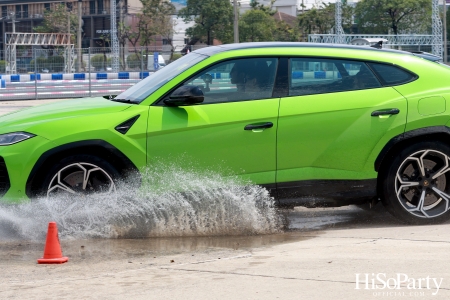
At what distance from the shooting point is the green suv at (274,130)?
20.6ft

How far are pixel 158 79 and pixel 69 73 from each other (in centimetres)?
3068

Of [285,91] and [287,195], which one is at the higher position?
[285,91]

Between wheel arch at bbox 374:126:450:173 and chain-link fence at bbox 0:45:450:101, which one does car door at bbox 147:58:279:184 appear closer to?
wheel arch at bbox 374:126:450:173

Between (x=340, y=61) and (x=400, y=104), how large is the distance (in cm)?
65

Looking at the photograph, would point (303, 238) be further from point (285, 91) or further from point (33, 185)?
point (33, 185)

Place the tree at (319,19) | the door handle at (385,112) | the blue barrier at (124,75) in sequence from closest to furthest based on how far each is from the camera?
the door handle at (385,112) < the blue barrier at (124,75) < the tree at (319,19)

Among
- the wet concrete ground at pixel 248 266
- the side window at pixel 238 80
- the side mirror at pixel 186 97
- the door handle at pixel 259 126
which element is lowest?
the wet concrete ground at pixel 248 266

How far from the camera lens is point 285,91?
6.63m

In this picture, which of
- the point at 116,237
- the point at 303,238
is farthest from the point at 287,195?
the point at 116,237

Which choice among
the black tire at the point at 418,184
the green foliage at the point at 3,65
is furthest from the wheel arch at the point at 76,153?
the green foliage at the point at 3,65

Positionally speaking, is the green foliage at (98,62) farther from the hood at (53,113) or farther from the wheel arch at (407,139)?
the wheel arch at (407,139)

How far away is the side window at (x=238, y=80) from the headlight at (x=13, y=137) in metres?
1.41

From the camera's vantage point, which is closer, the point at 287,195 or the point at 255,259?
the point at 255,259

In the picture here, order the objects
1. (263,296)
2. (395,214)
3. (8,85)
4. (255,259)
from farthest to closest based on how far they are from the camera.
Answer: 1. (8,85)
2. (395,214)
3. (255,259)
4. (263,296)
